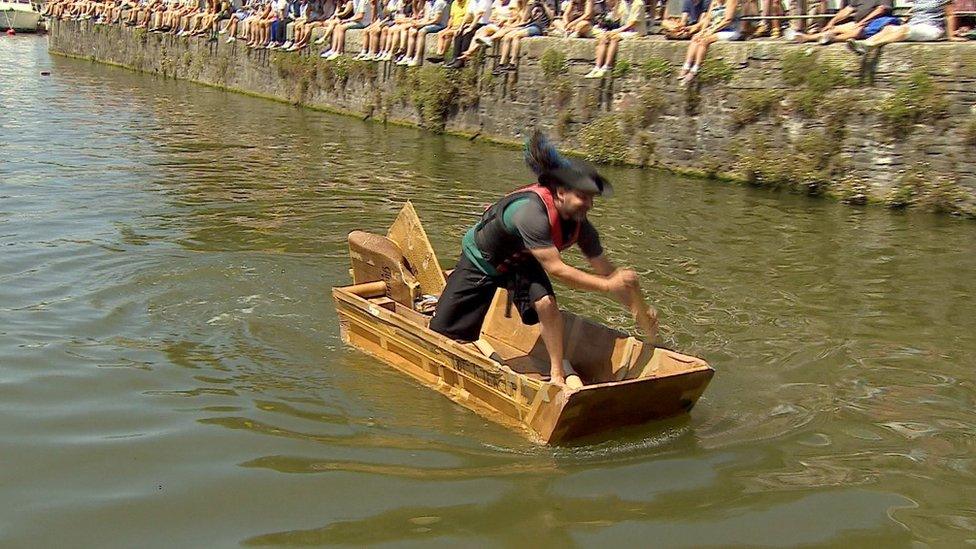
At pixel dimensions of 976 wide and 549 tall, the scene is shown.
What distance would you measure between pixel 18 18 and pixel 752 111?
49.6 metres

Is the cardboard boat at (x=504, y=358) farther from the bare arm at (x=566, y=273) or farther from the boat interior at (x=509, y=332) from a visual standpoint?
the bare arm at (x=566, y=273)

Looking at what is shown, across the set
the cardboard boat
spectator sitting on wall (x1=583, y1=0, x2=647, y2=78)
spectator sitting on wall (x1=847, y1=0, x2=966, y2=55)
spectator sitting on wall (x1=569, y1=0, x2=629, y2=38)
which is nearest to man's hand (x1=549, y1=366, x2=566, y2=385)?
the cardboard boat

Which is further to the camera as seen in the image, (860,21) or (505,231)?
(860,21)

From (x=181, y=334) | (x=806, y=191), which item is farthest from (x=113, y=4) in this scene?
(x=181, y=334)

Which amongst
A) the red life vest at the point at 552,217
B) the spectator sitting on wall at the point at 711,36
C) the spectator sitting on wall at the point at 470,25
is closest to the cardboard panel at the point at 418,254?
the red life vest at the point at 552,217

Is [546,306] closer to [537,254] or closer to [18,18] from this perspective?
[537,254]

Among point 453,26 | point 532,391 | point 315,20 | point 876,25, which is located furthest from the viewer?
point 315,20

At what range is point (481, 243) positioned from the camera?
6.67 metres

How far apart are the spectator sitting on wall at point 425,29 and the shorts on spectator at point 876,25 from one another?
8.95 metres

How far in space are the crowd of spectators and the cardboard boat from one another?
7732mm

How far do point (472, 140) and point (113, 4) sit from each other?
963 inches

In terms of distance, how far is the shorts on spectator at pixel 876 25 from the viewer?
13.3m

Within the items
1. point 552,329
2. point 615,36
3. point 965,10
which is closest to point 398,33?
point 615,36

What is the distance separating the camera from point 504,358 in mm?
7461
